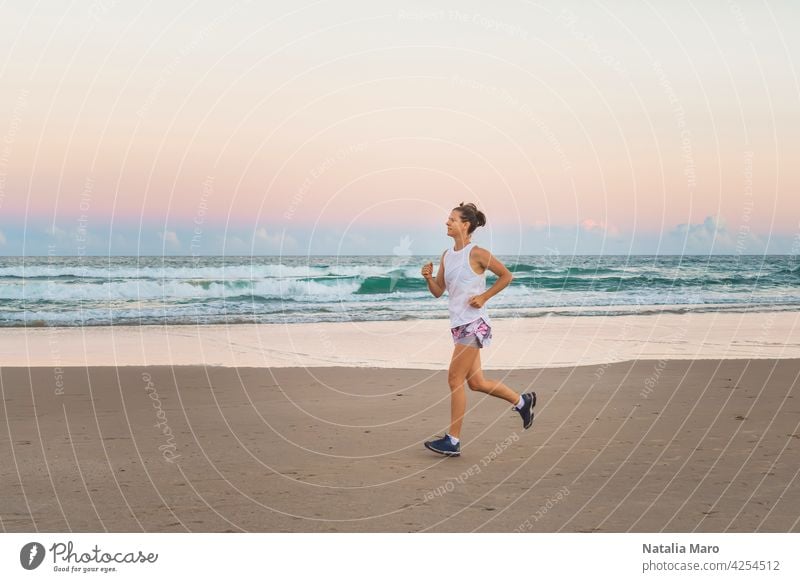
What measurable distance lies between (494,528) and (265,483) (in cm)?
211

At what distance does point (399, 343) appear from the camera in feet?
62.5

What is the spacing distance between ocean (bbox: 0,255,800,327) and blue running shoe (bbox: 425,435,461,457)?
687 inches

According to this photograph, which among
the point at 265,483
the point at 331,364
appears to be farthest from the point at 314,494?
the point at 331,364

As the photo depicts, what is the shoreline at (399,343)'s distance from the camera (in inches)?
624

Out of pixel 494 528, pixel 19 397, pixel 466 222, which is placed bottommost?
pixel 19 397

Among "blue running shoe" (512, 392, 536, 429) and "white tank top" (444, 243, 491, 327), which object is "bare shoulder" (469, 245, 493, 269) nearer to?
"white tank top" (444, 243, 491, 327)

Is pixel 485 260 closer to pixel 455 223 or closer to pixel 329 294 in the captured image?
pixel 455 223

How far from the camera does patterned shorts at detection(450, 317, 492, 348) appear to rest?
831 cm

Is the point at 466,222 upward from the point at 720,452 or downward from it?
upward

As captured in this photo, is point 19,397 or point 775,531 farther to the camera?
point 19,397

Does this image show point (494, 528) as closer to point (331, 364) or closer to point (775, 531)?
point (775, 531)

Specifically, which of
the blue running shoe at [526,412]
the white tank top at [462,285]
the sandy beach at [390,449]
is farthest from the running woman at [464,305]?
the blue running shoe at [526,412]

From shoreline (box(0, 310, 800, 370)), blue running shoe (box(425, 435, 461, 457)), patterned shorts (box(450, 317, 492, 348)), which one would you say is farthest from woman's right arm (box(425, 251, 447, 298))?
shoreline (box(0, 310, 800, 370))
